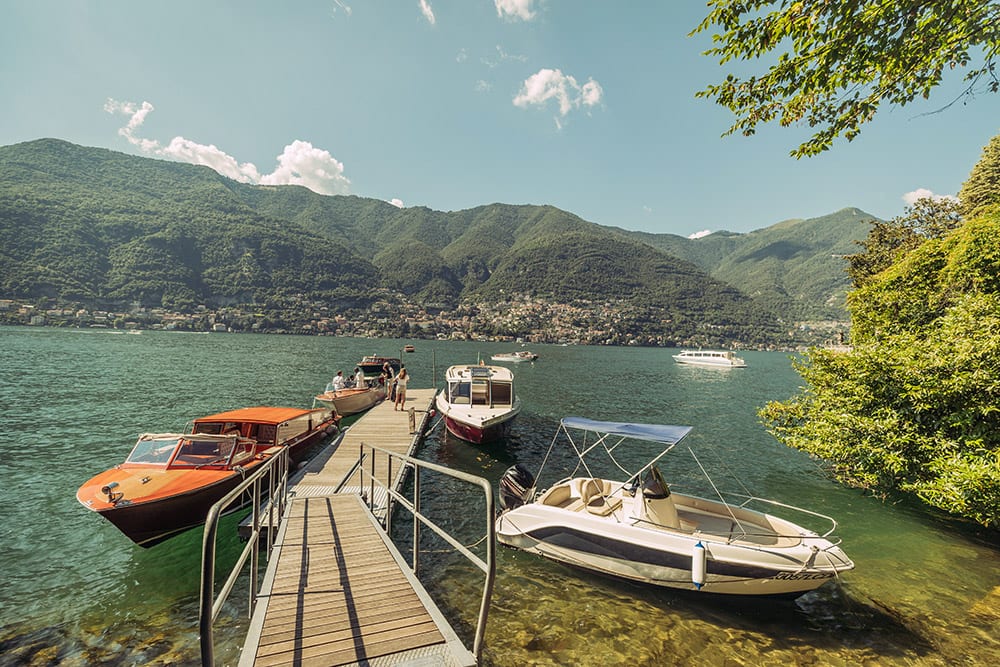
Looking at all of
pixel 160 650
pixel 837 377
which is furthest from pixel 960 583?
pixel 160 650

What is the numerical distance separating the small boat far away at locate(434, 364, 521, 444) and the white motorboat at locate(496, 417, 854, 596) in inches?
287

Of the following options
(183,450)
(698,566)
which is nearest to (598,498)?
(698,566)

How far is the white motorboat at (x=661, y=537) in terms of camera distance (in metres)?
7.73

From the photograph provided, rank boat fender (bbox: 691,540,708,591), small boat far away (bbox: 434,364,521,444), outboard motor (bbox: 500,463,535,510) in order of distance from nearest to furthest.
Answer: boat fender (bbox: 691,540,708,591) < outboard motor (bbox: 500,463,535,510) < small boat far away (bbox: 434,364,521,444)

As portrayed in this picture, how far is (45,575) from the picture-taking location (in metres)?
8.65

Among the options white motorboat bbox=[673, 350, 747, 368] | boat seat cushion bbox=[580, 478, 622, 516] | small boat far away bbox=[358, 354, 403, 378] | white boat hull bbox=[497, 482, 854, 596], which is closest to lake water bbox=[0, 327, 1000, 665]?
white boat hull bbox=[497, 482, 854, 596]

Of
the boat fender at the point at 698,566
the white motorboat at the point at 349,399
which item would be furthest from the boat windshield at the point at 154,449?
the boat fender at the point at 698,566

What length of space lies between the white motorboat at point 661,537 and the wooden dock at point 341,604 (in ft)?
13.3

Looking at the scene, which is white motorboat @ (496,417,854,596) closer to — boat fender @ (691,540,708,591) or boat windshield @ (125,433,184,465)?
boat fender @ (691,540,708,591)

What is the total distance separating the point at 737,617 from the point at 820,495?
1052 centimetres

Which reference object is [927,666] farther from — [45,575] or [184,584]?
[45,575]

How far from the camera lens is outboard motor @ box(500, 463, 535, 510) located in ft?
36.1

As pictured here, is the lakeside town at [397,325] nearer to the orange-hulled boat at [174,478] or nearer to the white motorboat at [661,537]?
the orange-hulled boat at [174,478]

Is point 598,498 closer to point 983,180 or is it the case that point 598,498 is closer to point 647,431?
point 647,431
